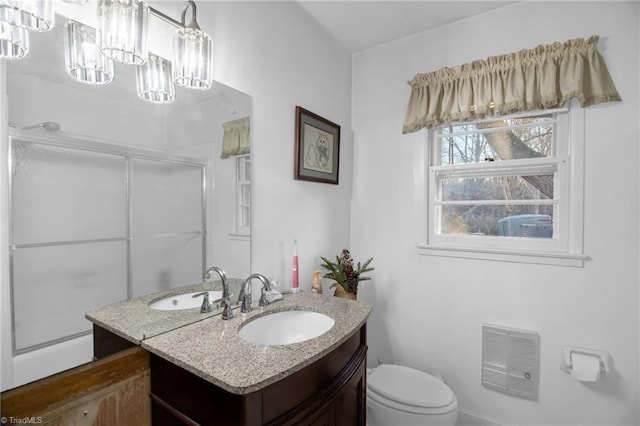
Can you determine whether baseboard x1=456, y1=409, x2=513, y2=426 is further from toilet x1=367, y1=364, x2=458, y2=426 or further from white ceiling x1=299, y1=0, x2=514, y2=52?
white ceiling x1=299, y1=0, x2=514, y2=52

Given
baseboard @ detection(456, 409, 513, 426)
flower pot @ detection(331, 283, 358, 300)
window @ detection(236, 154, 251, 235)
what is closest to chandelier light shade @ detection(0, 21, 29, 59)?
window @ detection(236, 154, 251, 235)

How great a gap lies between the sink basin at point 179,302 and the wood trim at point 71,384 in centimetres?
17

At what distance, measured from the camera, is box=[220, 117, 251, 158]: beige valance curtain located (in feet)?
4.40

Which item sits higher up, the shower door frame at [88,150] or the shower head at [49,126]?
the shower head at [49,126]

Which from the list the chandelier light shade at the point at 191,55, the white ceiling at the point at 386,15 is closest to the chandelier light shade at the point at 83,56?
the chandelier light shade at the point at 191,55

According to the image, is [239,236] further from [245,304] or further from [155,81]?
[155,81]

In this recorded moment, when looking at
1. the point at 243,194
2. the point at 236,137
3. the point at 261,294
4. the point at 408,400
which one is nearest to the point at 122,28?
the point at 236,137

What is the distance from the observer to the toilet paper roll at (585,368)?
1429mm

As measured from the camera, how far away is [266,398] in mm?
802

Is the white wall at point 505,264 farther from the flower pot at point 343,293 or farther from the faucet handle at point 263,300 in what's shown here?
the faucet handle at point 263,300

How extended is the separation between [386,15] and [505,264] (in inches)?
66.0

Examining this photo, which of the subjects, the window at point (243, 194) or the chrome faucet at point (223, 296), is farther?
the window at point (243, 194)

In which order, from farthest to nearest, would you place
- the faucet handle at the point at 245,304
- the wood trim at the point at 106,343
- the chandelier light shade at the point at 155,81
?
the faucet handle at the point at 245,304 → the chandelier light shade at the point at 155,81 → the wood trim at the point at 106,343

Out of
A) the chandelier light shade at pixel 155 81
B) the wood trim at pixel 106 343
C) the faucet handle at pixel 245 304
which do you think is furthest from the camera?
the faucet handle at pixel 245 304
